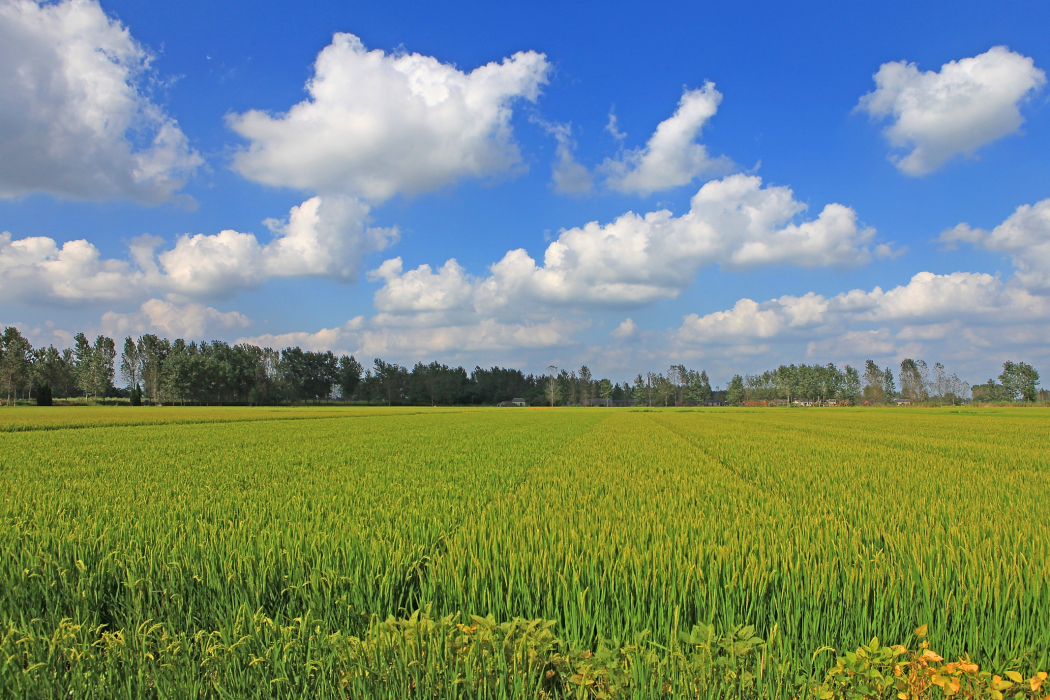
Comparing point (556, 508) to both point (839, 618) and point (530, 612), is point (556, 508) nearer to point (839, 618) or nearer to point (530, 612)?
point (530, 612)

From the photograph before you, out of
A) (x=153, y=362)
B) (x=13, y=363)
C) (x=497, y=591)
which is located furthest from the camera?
(x=153, y=362)

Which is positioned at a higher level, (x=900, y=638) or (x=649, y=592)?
(x=649, y=592)

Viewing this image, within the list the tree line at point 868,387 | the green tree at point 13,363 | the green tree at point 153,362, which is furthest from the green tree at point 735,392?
the green tree at point 13,363

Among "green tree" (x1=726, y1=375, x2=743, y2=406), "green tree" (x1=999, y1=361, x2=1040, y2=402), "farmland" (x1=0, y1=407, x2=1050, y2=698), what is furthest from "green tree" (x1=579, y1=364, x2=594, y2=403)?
"farmland" (x1=0, y1=407, x2=1050, y2=698)

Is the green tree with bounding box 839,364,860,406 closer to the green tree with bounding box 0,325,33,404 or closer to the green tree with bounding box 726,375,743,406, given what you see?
the green tree with bounding box 726,375,743,406

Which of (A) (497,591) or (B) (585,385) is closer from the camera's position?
(A) (497,591)

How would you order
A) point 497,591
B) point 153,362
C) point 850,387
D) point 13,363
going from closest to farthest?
point 497,591 → point 13,363 → point 153,362 → point 850,387

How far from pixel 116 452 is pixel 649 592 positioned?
14.0 metres

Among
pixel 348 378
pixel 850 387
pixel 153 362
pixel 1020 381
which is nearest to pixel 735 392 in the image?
pixel 850 387

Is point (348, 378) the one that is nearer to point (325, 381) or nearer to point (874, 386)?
point (325, 381)

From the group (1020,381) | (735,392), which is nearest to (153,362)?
(735,392)

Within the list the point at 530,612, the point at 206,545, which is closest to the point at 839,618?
the point at 530,612

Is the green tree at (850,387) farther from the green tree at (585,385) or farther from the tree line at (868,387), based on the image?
the green tree at (585,385)

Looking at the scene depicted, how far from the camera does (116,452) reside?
11.8 m
